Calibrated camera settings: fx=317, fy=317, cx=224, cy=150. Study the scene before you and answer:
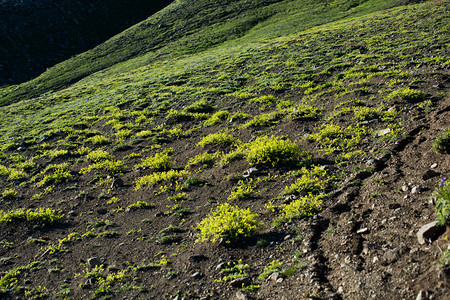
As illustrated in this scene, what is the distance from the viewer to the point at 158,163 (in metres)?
12.7

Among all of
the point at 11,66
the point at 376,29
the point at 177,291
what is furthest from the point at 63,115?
the point at 11,66

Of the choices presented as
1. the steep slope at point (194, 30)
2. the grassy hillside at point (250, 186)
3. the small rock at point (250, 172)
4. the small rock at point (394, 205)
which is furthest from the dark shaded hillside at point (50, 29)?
the small rock at point (394, 205)

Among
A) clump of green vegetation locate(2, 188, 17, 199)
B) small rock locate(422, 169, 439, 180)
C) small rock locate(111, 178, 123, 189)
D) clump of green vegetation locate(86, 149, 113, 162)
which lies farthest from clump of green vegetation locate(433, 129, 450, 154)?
clump of green vegetation locate(2, 188, 17, 199)

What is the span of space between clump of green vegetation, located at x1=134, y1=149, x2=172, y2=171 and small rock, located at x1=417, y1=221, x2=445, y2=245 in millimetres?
9177

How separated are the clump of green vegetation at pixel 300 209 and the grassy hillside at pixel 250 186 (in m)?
0.05

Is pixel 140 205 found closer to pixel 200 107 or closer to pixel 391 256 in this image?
pixel 391 256

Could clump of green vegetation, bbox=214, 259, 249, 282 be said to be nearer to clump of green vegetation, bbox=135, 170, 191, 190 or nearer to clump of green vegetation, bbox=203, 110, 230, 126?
clump of green vegetation, bbox=135, 170, 191, 190

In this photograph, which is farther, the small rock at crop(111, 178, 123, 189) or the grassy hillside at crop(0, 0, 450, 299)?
the small rock at crop(111, 178, 123, 189)

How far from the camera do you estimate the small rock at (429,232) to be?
515 cm

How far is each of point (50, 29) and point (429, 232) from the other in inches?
3078

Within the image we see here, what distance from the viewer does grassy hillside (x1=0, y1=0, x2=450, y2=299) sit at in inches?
237

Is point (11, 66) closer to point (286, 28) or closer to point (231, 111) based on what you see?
point (286, 28)

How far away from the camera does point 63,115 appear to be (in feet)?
79.5

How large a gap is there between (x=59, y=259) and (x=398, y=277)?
25.9 feet
